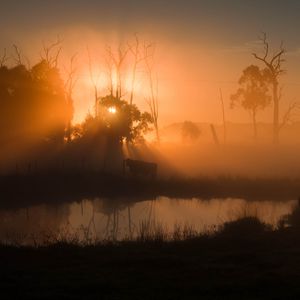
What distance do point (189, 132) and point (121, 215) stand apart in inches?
3988

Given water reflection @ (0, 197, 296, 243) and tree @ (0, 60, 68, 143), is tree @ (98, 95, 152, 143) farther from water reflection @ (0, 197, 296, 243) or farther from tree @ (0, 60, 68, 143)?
water reflection @ (0, 197, 296, 243)

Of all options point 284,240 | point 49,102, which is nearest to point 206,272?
point 284,240

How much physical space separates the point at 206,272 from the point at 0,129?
39.8 m

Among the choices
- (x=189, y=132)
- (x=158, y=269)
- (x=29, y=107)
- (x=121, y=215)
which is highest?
(x=189, y=132)

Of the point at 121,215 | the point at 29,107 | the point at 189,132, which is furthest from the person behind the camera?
the point at 189,132

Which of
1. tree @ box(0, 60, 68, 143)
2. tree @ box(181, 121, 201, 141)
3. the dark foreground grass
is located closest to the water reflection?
the dark foreground grass

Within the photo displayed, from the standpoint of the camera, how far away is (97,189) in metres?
38.8

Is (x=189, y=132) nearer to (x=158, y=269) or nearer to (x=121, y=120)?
(x=121, y=120)

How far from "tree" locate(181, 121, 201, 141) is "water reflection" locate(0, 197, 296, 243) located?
92.0 metres

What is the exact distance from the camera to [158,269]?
1352cm

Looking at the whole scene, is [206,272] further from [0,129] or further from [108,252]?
[0,129]

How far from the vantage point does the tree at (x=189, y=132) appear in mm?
128375

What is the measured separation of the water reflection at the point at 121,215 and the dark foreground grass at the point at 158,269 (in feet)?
15.3

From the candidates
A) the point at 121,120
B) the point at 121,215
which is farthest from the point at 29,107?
the point at 121,215
